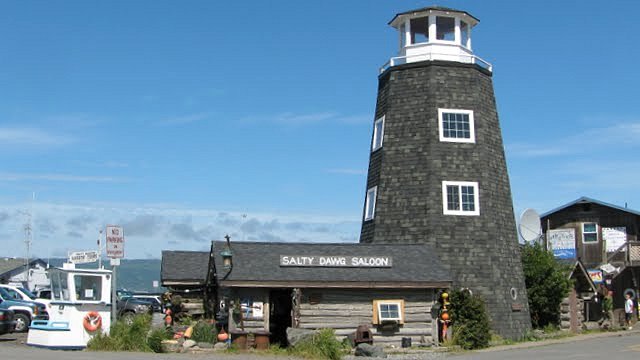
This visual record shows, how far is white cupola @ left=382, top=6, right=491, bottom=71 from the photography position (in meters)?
33.8

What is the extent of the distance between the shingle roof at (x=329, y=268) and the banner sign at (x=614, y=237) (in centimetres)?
2114

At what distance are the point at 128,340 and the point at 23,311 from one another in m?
9.24

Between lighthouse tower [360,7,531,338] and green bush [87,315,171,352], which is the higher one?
lighthouse tower [360,7,531,338]

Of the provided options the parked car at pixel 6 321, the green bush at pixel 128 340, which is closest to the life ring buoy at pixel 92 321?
the green bush at pixel 128 340

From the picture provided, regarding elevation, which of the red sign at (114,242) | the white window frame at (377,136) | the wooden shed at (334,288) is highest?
the white window frame at (377,136)

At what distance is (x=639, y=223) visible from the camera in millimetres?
46719

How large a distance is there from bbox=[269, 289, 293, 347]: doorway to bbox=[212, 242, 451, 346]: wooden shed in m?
1.32

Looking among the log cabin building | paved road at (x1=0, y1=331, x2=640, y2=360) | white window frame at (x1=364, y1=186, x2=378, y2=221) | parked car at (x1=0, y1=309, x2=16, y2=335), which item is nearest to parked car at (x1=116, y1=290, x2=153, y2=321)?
paved road at (x1=0, y1=331, x2=640, y2=360)

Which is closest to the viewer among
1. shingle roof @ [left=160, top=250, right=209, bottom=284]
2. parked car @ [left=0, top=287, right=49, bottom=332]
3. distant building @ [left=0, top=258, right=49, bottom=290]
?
parked car @ [left=0, top=287, right=49, bottom=332]

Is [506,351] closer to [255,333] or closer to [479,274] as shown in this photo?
[479,274]

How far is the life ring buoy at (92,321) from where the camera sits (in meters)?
24.2

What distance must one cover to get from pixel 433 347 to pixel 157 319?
1355cm

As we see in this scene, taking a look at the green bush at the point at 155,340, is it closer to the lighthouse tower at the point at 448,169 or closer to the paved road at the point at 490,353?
the paved road at the point at 490,353

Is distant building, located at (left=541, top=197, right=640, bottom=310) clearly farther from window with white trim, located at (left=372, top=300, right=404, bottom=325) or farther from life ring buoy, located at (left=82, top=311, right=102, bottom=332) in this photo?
life ring buoy, located at (left=82, top=311, right=102, bottom=332)
